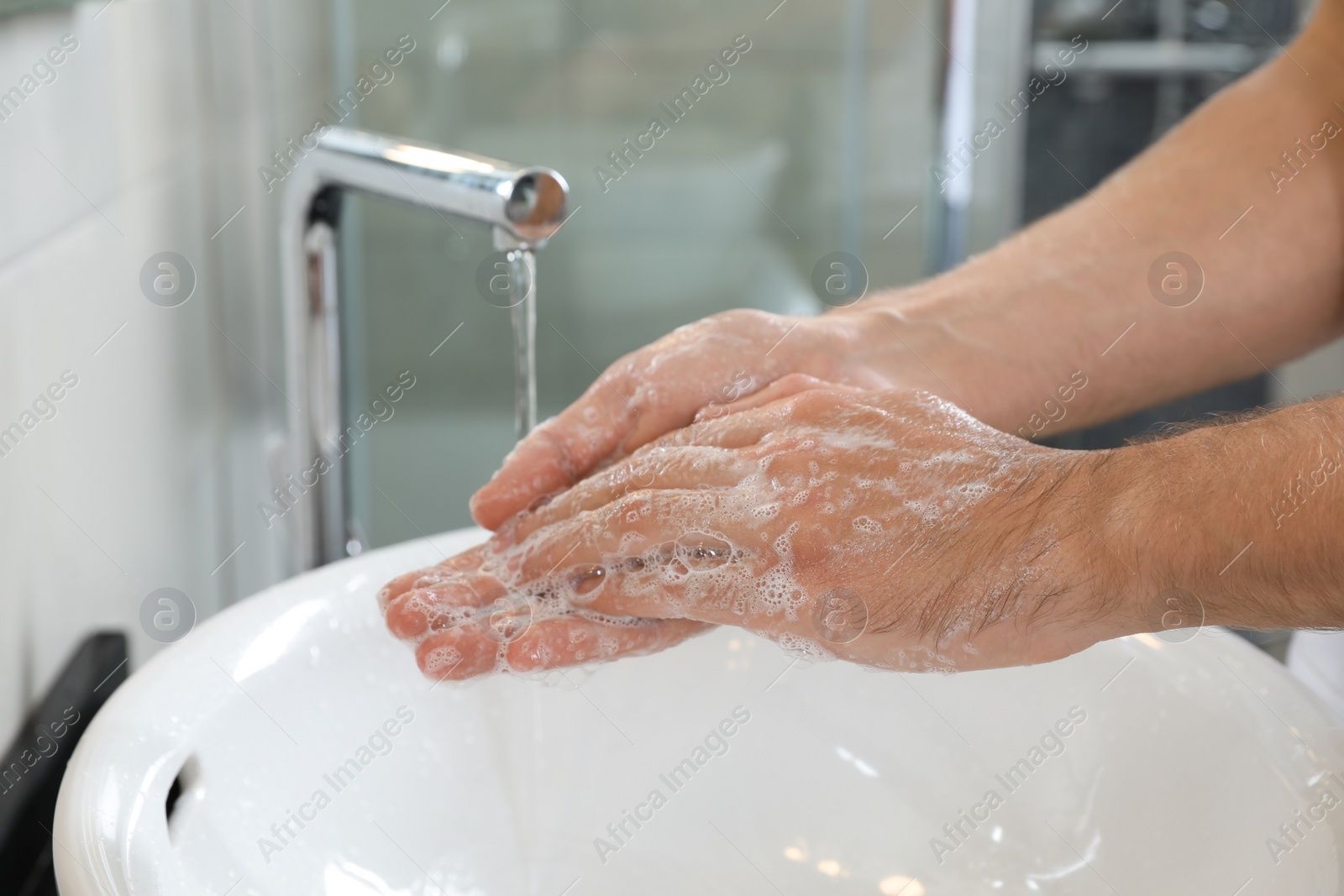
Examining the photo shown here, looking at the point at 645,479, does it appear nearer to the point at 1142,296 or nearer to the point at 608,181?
the point at 1142,296

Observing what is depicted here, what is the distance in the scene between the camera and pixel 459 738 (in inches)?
22.1

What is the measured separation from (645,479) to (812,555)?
0.10 meters

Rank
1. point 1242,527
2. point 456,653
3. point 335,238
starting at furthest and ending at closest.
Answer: point 335,238 → point 456,653 → point 1242,527

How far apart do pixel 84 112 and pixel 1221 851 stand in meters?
0.62

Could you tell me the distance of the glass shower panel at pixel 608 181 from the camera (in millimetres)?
1218

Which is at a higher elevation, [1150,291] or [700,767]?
[1150,291]

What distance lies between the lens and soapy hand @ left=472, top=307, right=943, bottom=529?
57 centimetres

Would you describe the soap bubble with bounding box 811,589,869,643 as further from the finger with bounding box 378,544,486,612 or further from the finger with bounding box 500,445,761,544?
the finger with bounding box 378,544,486,612

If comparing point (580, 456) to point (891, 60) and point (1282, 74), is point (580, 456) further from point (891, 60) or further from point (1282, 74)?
point (891, 60)

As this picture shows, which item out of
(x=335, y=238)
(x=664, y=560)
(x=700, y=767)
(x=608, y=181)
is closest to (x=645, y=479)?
(x=664, y=560)

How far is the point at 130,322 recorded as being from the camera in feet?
2.19

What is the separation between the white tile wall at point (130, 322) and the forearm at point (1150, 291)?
0.42m

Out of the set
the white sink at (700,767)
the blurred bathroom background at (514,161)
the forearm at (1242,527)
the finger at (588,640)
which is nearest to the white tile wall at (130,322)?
the blurred bathroom background at (514,161)

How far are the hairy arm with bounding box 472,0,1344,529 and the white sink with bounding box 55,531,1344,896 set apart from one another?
0.17 metres
